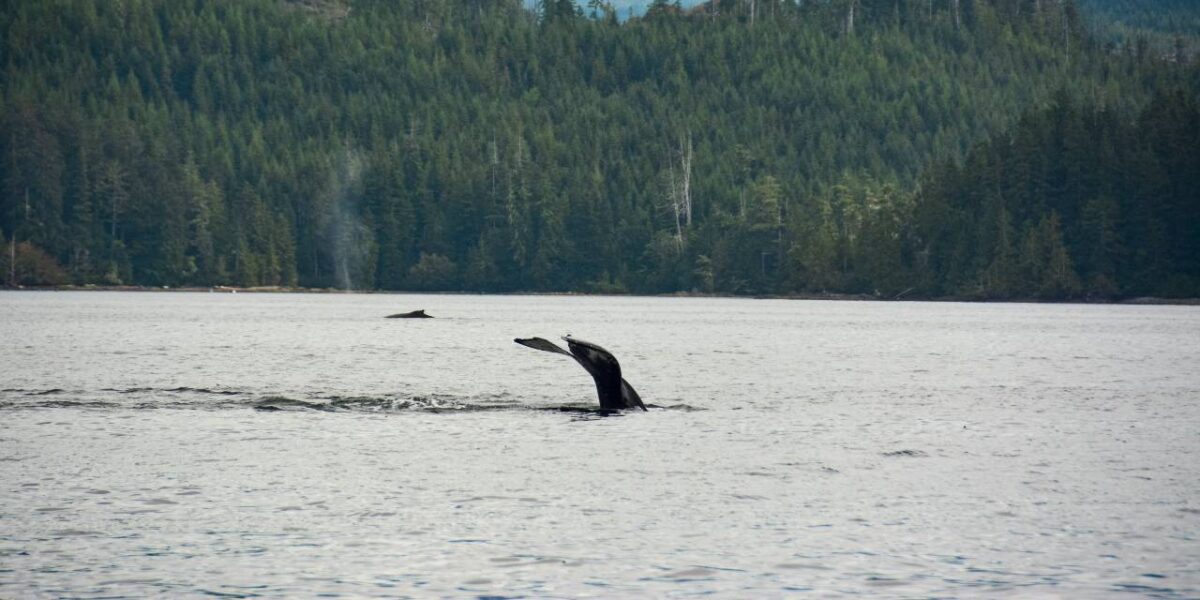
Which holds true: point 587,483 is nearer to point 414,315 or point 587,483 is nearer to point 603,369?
point 603,369

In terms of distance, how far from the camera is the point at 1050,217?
652ft

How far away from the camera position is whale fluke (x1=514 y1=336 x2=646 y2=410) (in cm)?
3347

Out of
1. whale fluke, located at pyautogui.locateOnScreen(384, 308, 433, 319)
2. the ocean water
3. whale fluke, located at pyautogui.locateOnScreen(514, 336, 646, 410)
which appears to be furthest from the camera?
whale fluke, located at pyautogui.locateOnScreen(384, 308, 433, 319)

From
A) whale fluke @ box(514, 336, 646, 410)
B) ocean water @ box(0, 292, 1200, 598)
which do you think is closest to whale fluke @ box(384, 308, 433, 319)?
ocean water @ box(0, 292, 1200, 598)

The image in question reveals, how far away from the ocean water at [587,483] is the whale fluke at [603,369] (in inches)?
34.4

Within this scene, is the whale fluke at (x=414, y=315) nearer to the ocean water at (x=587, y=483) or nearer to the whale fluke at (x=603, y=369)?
the ocean water at (x=587, y=483)

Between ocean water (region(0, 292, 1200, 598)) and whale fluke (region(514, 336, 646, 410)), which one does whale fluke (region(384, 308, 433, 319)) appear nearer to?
ocean water (region(0, 292, 1200, 598))

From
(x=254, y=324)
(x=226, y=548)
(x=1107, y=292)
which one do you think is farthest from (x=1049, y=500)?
(x=1107, y=292)

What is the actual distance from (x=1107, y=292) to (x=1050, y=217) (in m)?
12.2

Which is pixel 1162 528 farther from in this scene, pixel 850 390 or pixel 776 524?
pixel 850 390

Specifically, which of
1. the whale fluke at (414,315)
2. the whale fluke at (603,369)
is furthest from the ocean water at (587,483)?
the whale fluke at (414,315)

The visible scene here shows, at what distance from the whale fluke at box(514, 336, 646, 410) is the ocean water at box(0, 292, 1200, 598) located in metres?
0.87

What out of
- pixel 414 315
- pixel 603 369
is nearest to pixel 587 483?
pixel 603 369

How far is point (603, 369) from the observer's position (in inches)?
1535
